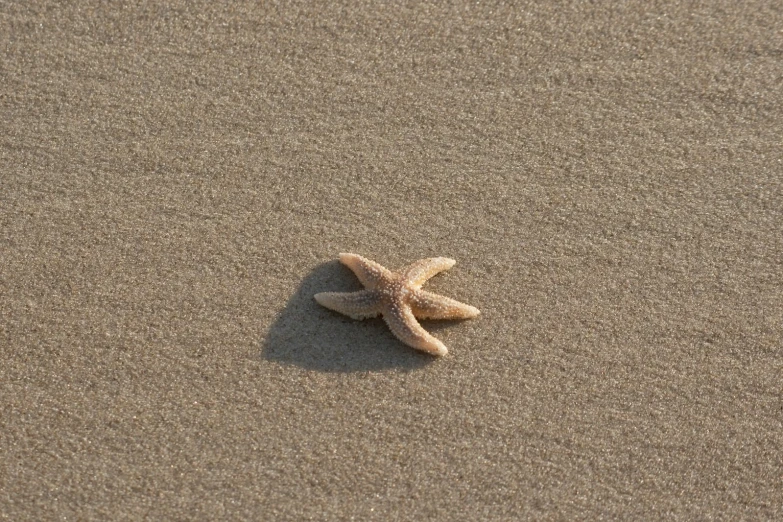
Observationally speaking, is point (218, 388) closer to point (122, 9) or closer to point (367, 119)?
point (367, 119)

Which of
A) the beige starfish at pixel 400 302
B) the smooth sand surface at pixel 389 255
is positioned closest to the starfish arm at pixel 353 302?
the beige starfish at pixel 400 302

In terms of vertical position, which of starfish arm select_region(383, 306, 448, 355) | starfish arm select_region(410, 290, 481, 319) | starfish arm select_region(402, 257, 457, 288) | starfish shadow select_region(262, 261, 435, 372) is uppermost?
starfish arm select_region(402, 257, 457, 288)

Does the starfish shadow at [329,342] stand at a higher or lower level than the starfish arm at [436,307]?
lower

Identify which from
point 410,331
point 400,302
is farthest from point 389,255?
point 410,331

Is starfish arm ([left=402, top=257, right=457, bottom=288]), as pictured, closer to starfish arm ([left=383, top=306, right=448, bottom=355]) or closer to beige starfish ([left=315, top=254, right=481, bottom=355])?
beige starfish ([left=315, top=254, right=481, bottom=355])

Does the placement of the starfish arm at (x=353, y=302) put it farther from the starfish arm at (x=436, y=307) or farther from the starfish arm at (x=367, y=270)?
the starfish arm at (x=436, y=307)

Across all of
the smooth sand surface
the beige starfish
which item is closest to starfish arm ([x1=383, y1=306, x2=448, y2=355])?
the beige starfish

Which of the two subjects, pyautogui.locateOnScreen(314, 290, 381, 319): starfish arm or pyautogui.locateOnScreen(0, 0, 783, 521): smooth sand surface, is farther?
pyautogui.locateOnScreen(314, 290, 381, 319): starfish arm
